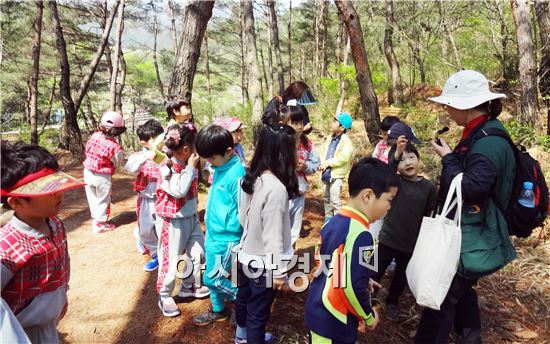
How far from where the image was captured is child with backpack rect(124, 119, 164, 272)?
131 inches

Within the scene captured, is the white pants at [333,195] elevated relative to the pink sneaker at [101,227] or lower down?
elevated

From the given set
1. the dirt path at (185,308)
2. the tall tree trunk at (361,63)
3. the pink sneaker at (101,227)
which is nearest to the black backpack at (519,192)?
the dirt path at (185,308)

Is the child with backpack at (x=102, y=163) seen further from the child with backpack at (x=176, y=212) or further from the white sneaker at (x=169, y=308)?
the white sneaker at (x=169, y=308)

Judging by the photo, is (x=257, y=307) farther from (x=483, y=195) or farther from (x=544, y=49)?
(x=544, y=49)

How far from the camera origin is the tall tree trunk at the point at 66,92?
7742mm

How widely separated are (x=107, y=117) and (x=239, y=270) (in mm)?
2821

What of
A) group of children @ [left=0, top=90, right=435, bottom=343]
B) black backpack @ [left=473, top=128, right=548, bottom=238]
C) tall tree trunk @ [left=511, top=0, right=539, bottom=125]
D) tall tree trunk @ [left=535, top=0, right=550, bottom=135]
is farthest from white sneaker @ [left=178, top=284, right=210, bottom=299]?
tall tree trunk @ [left=535, top=0, right=550, bottom=135]

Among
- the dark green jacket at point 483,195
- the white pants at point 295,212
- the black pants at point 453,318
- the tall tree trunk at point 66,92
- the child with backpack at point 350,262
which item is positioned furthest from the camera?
the tall tree trunk at point 66,92

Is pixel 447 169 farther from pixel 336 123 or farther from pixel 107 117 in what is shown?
pixel 107 117

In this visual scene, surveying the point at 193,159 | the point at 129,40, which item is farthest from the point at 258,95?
the point at 129,40

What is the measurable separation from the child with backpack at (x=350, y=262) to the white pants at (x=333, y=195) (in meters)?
2.31

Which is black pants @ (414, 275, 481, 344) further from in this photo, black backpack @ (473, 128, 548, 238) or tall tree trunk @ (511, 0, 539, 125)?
tall tree trunk @ (511, 0, 539, 125)

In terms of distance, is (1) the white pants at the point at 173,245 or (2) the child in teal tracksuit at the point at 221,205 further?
(1) the white pants at the point at 173,245

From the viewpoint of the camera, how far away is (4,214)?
1.58 metres
